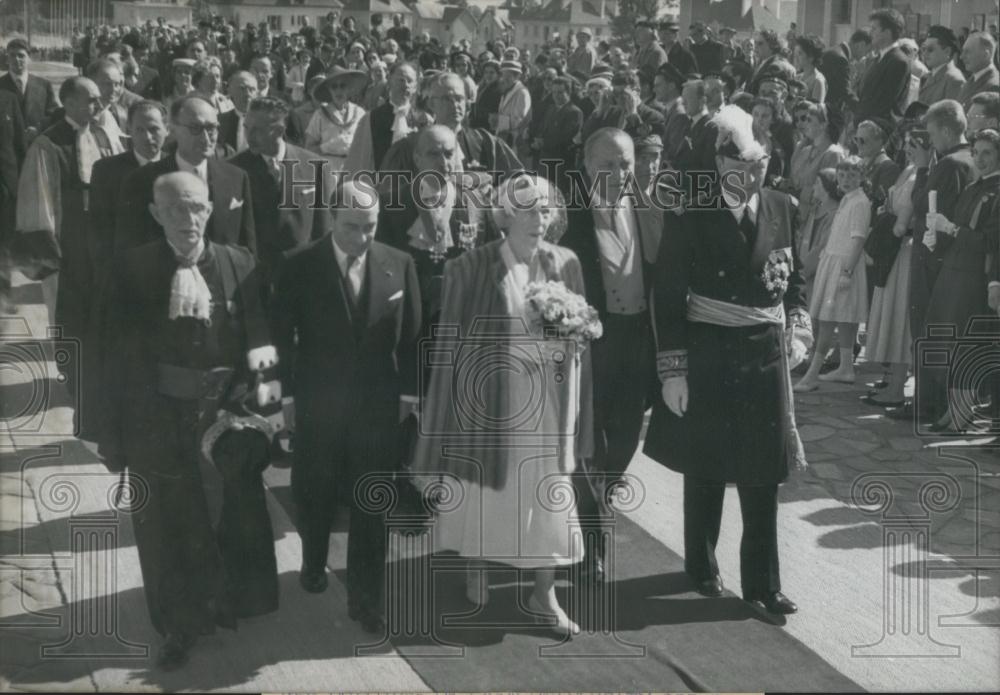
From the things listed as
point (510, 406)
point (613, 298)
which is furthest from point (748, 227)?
point (510, 406)

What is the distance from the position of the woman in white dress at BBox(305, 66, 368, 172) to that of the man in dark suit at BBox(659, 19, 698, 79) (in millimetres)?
1516

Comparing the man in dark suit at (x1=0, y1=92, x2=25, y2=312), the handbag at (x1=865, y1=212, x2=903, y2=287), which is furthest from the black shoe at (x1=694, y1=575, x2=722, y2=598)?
the man in dark suit at (x1=0, y1=92, x2=25, y2=312)

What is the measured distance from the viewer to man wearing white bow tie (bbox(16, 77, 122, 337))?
20.3 ft

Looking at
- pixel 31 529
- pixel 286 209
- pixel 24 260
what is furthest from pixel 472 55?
pixel 31 529

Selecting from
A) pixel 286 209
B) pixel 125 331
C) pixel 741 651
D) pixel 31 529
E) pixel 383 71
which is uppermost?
pixel 383 71

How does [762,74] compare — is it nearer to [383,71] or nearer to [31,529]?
[383,71]

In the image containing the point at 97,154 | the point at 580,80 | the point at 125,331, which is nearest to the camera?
the point at 125,331

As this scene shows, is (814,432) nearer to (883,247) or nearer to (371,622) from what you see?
(883,247)

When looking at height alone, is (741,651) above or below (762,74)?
below

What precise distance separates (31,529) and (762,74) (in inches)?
181

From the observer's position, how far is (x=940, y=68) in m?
8.64

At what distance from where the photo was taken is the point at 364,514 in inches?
244

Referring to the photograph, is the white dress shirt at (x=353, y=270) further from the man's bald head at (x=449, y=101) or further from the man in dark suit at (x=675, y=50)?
the man in dark suit at (x=675, y=50)

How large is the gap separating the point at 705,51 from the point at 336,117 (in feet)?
6.60
